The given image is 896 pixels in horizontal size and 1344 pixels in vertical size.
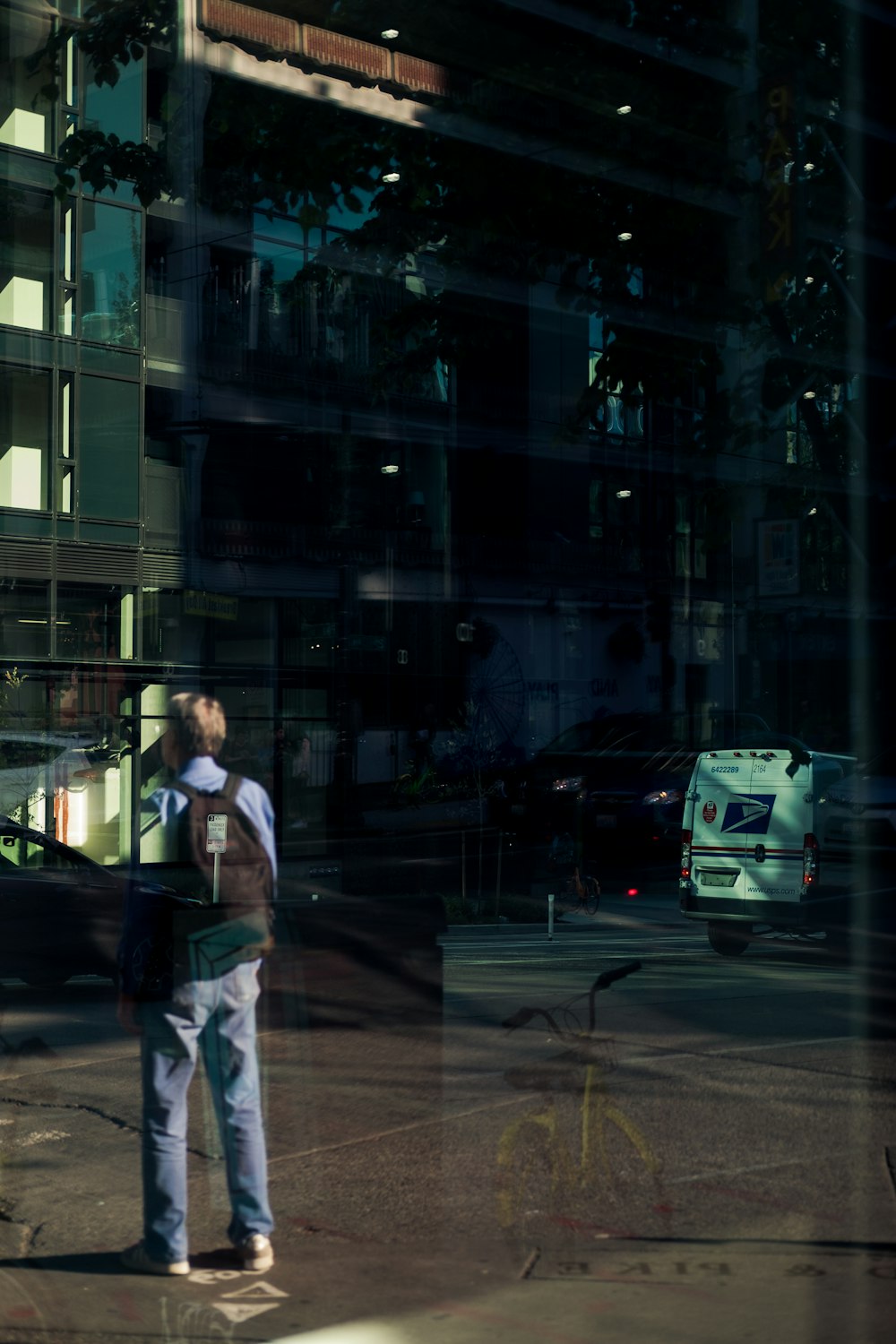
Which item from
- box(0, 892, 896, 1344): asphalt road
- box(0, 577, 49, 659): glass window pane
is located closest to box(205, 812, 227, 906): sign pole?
box(0, 577, 49, 659): glass window pane

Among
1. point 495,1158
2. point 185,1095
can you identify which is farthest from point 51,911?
point 185,1095

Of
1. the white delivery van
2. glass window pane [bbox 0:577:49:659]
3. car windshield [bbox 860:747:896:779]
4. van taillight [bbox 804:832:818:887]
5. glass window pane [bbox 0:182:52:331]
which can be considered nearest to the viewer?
glass window pane [bbox 0:577:49:659]

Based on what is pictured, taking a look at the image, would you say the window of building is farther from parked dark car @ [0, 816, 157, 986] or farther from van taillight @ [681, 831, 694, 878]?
van taillight @ [681, 831, 694, 878]

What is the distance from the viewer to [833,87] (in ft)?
16.3

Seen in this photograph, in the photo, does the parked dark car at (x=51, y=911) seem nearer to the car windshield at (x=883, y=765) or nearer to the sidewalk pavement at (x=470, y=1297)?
the sidewalk pavement at (x=470, y=1297)

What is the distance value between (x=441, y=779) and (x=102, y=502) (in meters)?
1.02

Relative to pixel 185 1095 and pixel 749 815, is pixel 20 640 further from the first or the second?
pixel 749 815

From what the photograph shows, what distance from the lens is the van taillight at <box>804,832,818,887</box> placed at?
6296 mm

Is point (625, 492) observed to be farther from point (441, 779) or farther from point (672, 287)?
point (441, 779)

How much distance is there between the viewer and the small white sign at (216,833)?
368 centimetres

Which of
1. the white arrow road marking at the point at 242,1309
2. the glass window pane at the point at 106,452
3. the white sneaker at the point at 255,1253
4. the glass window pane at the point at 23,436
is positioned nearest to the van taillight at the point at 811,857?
the white sneaker at the point at 255,1253

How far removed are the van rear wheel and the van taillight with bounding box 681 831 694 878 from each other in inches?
79.5

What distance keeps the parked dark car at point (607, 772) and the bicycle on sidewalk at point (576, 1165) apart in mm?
1116

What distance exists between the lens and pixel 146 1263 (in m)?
4.19
